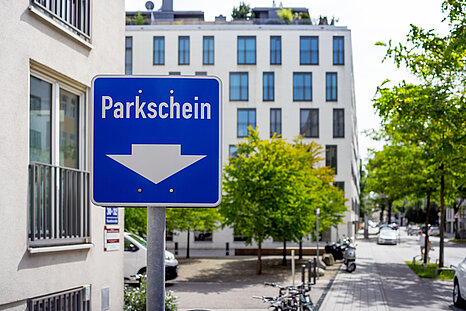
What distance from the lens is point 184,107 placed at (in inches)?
103

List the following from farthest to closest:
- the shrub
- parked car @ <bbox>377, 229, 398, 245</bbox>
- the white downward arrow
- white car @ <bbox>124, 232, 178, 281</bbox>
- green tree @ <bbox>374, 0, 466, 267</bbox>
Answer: parked car @ <bbox>377, 229, 398, 245</bbox>
white car @ <bbox>124, 232, 178, 281</bbox>
green tree @ <bbox>374, 0, 466, 267</bbox>
the shrub
the white downward arrow

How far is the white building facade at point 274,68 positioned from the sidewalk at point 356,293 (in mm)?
23915

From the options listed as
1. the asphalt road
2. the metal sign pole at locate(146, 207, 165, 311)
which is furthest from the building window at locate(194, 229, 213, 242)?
the metal sign pole at locate(146, 207, 165, 311)

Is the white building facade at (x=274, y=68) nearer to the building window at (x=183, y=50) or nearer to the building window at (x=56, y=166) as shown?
the building window at (x=183, y=50)

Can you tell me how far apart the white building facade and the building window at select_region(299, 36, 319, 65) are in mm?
85

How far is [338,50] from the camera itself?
167ft

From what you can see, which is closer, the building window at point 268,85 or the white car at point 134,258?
the white car at point 134,258

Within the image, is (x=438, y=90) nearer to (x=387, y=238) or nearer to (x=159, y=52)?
(x=159, y=52)

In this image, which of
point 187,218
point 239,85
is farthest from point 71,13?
point 239,85

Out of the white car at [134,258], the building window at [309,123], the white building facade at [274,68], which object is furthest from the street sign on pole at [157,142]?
the building window at [309,123]

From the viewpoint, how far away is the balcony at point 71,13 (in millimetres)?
7688

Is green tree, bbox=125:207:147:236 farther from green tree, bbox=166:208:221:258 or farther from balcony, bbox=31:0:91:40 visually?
balcony, bbox=31:0:91:40

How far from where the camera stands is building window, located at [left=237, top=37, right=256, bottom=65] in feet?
167

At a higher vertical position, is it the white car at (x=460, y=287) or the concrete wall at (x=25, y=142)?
the concrete wall at (x=25, y=142)
